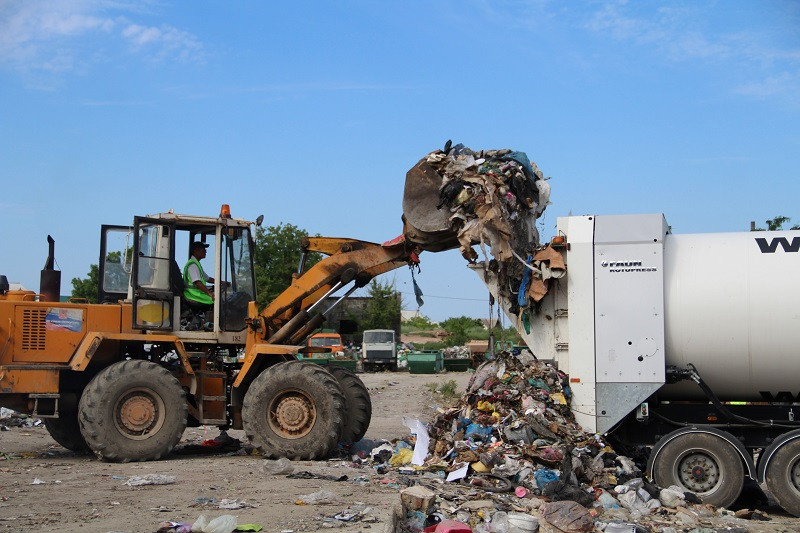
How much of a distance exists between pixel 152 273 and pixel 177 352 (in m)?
1.03

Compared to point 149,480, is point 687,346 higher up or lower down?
higher up

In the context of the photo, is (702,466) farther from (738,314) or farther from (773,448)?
(738,314)

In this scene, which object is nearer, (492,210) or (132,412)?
(492,210)

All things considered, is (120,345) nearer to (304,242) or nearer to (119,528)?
(304,242)

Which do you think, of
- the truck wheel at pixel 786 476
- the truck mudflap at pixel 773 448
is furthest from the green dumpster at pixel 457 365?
the truck wheel at pixel 786 476

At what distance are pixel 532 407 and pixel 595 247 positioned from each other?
1.86 metres

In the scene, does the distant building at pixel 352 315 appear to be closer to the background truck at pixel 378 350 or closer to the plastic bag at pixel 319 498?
the background truck at pixel 378 350

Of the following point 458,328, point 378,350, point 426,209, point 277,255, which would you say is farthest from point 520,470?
point 458,328

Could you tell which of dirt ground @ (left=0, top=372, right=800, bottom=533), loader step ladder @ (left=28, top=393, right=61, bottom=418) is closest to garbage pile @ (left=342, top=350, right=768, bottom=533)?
dirt ground @ (left=0, top=372, right=800, bottom=533)

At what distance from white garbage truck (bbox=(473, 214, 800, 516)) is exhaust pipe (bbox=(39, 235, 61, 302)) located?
6.32 m

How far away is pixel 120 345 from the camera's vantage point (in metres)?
11.0

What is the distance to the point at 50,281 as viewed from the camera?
11242 millimetres

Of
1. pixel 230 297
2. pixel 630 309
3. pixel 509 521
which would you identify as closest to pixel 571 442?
pixel 630 309

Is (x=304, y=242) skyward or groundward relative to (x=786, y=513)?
skyward
